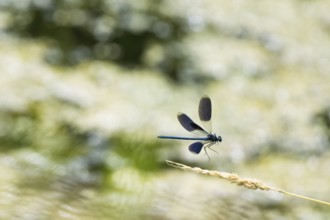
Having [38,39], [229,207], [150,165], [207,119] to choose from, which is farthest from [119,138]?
[207,119]

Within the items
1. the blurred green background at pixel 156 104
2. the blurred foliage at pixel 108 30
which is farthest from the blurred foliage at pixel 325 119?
the blurred foliage at pixel 108 30

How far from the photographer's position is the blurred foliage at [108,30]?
3660 millimetres

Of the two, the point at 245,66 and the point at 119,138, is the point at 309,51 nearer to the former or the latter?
the point at 245,66

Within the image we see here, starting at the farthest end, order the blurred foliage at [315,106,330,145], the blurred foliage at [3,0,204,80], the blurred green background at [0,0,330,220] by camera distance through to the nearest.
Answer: the blurred foliage at [3,0,204,80]
the blurred foliage at [315,106,330,145]
the blurred green background at [0,0,330,220]

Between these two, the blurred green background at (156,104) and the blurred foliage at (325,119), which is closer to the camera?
the blurred green background at (156,104)

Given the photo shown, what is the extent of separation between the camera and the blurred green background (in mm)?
2820

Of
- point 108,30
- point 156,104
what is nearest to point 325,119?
point 156,104

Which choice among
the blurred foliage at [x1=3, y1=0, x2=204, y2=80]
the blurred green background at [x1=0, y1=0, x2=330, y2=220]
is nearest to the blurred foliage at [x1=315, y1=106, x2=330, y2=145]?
the blurred green background at [x1=0, y1=0, x2=330, y2=220]

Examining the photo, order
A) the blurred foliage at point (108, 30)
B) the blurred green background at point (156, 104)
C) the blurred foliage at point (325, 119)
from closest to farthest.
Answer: the blurred green background at point (156, 104) < the blurred foliage at point (325, 119) < the blurred foliage at point (108, 30)

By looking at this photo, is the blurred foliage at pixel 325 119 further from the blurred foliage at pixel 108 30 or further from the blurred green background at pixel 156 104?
the blurred foliage at pixel 108 30

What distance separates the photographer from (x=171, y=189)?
2.94 meters

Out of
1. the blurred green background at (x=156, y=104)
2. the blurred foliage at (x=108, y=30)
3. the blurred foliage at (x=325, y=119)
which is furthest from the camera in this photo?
the blurred foliage at (x=108, y=30)

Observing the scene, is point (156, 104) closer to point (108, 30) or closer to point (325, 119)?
point (108, 30)

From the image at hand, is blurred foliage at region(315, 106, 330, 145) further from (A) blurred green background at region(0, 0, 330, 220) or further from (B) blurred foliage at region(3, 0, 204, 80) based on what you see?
(B) blurred foliage at region(3, 0, 204, 80)
